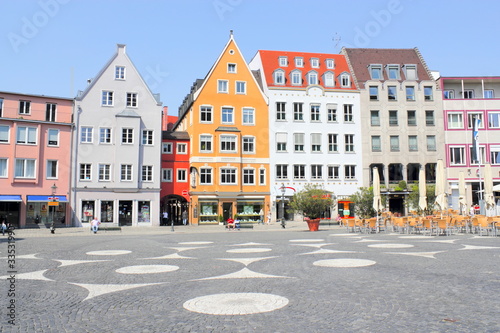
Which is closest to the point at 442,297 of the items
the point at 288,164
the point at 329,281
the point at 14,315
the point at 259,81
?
the point at 329,281

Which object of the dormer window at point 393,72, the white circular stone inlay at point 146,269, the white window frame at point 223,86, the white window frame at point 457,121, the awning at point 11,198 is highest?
the dormer window at point 393,72

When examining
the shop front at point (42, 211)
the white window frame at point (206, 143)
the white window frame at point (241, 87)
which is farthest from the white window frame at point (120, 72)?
→ the shop front at point (42, 211)

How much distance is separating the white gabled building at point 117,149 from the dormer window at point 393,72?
28.6 metres

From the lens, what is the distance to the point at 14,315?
7.02m

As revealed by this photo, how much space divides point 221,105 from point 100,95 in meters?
12.7

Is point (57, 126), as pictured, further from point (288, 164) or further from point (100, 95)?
point (288, 164)

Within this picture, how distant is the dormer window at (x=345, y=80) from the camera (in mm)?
53175

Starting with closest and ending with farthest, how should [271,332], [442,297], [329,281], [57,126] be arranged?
[271,332]
[442,297]
[329,281]
[57,126]

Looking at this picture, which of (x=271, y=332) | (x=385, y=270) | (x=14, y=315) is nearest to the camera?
(x=271, y=332)

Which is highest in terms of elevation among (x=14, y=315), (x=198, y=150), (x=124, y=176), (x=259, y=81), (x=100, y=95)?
(x=259, y=81)

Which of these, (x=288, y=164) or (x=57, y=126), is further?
(x=288, y=164)

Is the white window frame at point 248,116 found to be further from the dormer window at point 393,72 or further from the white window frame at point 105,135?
the dormer window at point 393,72

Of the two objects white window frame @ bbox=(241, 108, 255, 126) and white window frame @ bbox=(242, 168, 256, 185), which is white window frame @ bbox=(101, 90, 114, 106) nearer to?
white window frame @ bbox=(241, 108, 255, 126)

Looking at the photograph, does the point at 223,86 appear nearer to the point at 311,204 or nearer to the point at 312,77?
the point at 312,77
